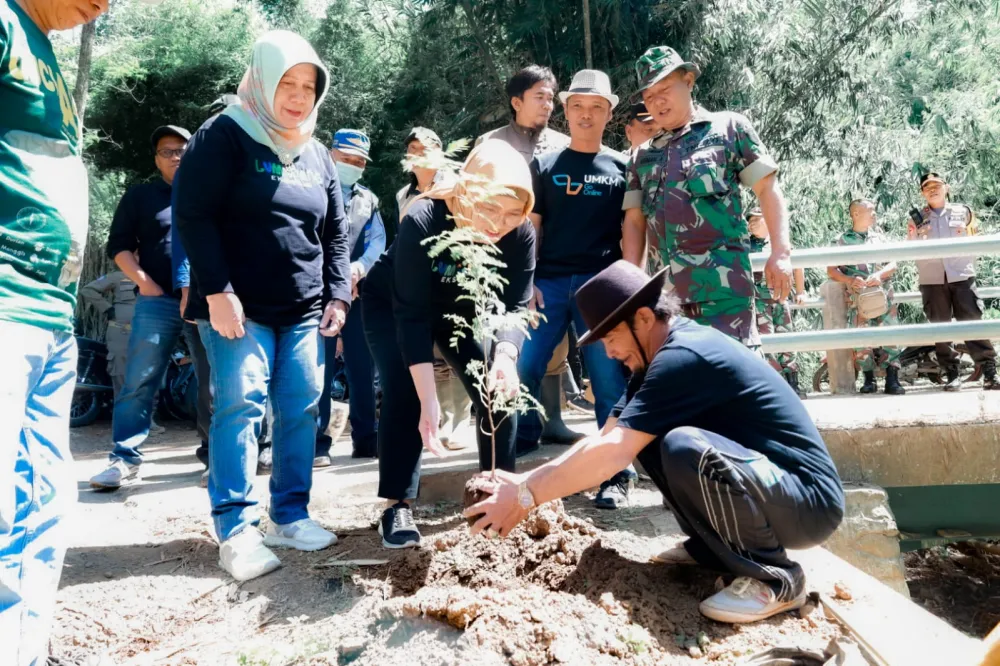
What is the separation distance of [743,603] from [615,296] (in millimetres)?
1077

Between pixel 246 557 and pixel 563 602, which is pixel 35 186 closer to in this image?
pixel 246 557

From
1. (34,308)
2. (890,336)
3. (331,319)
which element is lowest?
(890,336)

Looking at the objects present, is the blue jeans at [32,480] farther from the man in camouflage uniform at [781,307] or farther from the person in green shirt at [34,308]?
the man in camouflage uniform at [781,307]

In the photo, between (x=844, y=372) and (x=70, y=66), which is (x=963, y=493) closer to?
(x=844, y=372)

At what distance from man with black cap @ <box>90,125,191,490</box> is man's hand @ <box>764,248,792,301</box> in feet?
11.0

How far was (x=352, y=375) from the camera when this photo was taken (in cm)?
554

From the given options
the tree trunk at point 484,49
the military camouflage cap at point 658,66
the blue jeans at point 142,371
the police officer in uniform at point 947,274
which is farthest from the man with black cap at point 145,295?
the police officer in uniform at point 947,274

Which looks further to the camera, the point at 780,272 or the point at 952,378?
the point at 952,378

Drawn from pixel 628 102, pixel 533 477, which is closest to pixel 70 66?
pixel 628 102

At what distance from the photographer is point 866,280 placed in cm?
761

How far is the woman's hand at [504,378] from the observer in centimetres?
325

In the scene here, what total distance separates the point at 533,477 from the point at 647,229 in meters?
1.94

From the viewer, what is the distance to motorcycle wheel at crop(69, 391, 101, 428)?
8820mm

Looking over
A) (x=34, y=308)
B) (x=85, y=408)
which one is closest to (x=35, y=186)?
(x=34, y=308)
